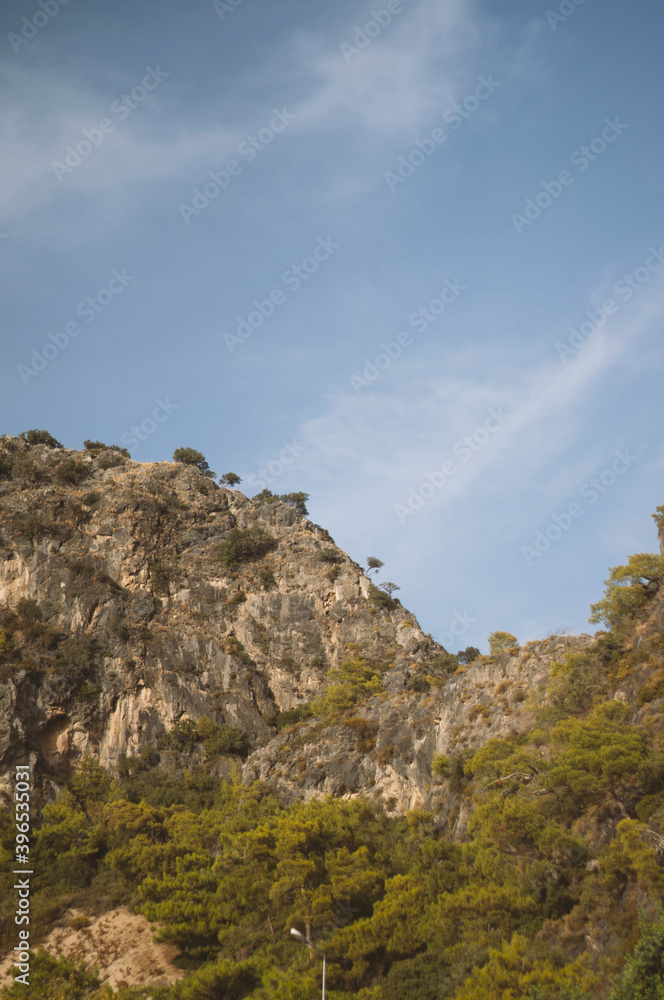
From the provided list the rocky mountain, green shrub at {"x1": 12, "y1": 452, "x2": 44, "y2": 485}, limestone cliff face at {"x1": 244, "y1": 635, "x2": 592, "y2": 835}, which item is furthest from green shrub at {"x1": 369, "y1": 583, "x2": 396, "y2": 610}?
green shrub at {"x1": 12, "y1": 452, "x2": 44, "y2": 485}

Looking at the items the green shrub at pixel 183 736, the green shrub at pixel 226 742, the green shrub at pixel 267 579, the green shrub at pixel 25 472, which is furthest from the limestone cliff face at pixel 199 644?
the green shrub at pixel 226 742

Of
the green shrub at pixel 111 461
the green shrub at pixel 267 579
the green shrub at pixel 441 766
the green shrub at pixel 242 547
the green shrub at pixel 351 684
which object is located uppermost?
the green shrub at pixel 111 461

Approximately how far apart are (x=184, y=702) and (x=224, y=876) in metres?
33.2

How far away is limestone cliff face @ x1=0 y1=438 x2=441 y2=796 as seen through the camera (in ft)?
254

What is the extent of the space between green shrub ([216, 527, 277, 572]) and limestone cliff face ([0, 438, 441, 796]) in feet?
3.34

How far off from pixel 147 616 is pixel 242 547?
15674mm

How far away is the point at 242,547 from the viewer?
97000 millimetres

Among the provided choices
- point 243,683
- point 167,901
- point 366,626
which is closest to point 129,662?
point 243,683

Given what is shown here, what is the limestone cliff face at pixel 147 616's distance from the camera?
254ft

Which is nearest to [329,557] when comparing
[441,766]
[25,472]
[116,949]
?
[25,472]

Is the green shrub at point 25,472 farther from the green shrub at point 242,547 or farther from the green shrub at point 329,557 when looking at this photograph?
the green shrub at point 329,557

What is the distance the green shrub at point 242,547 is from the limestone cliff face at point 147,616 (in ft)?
3.34

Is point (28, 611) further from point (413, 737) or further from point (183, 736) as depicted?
point (413, 737)

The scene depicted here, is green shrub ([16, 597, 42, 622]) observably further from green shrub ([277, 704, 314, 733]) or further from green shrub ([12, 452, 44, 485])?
green shrub ([277, 704, 314, 733])
